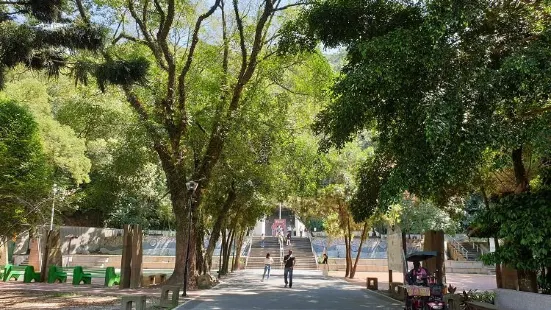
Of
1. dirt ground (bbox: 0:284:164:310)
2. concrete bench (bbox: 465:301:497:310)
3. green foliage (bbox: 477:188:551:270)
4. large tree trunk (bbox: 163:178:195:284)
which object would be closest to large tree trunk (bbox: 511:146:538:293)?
concrete bench (bbox: 465:301:497:310)

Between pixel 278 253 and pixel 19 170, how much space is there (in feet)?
109

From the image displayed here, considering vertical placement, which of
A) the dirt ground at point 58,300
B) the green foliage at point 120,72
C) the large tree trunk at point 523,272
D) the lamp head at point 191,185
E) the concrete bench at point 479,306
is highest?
the green foliage at point 120,72

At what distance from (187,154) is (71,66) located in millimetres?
8006

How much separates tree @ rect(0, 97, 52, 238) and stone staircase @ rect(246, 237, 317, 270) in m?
28.6

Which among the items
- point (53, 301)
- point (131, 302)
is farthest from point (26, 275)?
point (131, 302)

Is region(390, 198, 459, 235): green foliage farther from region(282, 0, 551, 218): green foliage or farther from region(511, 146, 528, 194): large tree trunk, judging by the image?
region(282, 0, 551, 218): green foliage

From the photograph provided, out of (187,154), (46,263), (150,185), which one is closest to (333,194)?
(187,154)

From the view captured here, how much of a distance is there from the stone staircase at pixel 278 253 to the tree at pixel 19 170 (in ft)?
93.7

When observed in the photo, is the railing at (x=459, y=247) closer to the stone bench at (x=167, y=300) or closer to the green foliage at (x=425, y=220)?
the green foliage at (x=425, y=220)

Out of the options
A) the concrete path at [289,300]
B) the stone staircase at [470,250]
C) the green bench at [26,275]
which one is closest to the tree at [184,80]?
the concrete path at [289,300]

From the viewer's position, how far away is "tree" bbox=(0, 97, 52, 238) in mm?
12648

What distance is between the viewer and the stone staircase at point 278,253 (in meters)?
40.8

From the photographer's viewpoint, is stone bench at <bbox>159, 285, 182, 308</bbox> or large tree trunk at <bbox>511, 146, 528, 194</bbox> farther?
stone bench at <bbox>159, 285, 182, 308</bbox>

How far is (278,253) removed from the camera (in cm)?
4441
